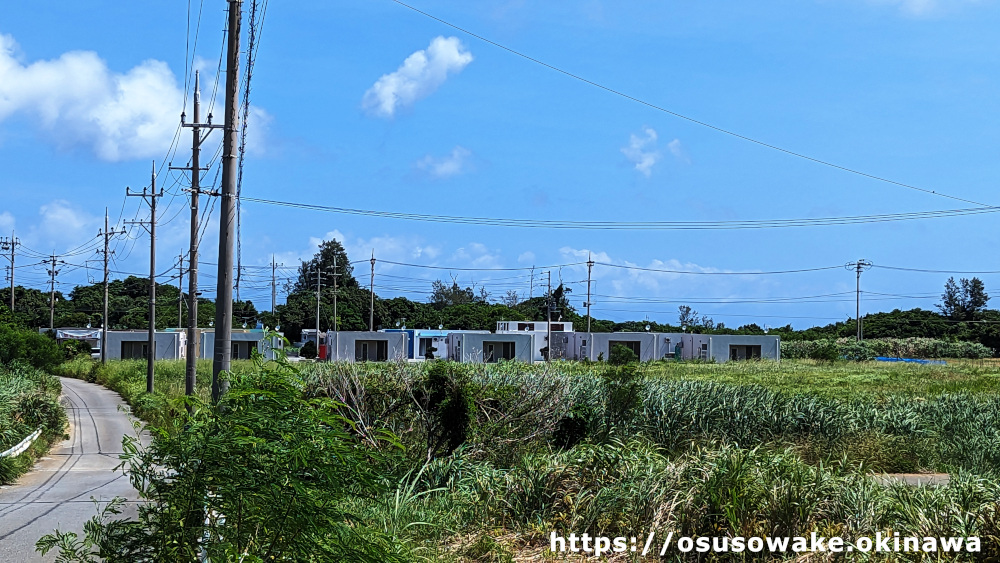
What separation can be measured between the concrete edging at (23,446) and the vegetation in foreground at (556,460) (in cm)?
921

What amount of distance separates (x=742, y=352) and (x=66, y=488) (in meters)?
67.8

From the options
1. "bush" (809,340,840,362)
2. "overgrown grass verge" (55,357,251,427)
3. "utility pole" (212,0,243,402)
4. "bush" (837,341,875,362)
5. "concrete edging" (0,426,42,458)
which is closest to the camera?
"utility pole" (212,0,243,402)

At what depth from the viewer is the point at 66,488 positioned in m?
17.0

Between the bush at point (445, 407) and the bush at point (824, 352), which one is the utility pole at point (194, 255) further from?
the bush at point (824, 352)

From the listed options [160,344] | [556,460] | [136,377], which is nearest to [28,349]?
[136,377]

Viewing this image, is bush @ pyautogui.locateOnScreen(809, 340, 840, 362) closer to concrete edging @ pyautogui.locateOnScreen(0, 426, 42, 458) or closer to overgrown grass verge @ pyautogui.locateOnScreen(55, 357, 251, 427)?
overgrown grass verge @ pyautogui.locateOnScreen(55, 357, 251, 427)

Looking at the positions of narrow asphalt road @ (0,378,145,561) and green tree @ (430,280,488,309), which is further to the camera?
green tree @ (430,280,488,309)

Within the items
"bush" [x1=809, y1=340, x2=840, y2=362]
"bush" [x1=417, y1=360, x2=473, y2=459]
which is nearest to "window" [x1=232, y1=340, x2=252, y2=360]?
"bush" [x1=809, y1=340, x2=840, y2=362]

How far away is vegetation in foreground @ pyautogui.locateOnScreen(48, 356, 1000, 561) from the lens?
16.7ft

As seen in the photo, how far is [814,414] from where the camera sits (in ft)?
53.5

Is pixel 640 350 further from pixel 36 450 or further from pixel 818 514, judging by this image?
pixel 818 514

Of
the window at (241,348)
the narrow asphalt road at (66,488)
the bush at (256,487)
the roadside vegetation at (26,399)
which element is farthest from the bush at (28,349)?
the bush at (256,487)

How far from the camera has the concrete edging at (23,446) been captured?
62.1 ft

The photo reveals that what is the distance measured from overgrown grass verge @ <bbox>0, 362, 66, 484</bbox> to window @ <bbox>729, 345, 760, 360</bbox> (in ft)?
194
